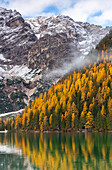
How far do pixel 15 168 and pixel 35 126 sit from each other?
110956mm

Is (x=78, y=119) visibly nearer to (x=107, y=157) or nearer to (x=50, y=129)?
(x=50, y=129)

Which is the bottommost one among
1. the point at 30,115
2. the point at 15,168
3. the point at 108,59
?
the point at 15,168

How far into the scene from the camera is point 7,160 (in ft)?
154

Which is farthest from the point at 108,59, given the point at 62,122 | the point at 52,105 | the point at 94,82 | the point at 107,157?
the point at 107,157

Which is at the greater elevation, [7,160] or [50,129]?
[50,129]

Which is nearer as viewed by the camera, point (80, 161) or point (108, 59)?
point (80, 161)

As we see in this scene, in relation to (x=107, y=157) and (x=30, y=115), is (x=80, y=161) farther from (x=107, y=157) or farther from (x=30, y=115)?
(x=30, y=115)

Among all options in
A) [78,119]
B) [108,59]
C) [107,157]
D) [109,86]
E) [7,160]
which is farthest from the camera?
[108,59]

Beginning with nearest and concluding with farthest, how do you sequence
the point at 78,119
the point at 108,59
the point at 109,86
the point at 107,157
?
the point at 107,157
the point at 78,119
the point at 109,86
the point at 108,59

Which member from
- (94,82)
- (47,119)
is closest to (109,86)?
(94,82)

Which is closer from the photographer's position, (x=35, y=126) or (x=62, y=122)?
(x=62, y=122)

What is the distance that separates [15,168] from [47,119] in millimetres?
101357

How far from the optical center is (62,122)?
134m

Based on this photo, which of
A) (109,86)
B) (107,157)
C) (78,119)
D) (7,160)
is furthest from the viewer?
(109,86)
